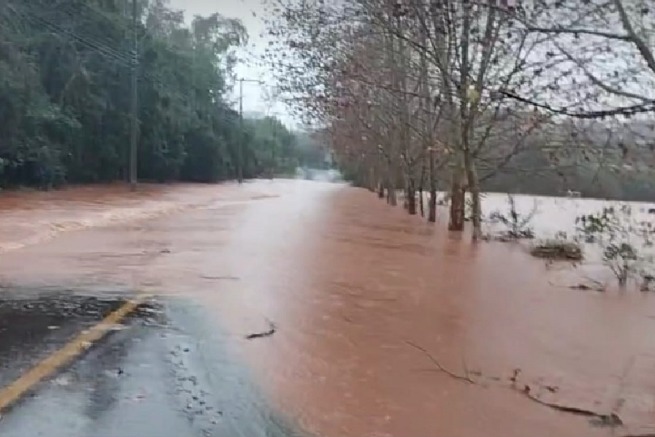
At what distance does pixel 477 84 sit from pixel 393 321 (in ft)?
27.3

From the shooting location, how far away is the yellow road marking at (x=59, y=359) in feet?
19.8

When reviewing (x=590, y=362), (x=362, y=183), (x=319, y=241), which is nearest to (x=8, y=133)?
(x=319, y=241)

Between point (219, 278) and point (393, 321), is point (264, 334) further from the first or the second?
point (219, 278)

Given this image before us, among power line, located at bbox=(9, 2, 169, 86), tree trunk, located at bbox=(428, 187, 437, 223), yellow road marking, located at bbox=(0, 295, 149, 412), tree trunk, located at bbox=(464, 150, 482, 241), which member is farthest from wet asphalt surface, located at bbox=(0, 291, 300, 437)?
power line, located at bbox=(9, 2, 169, 86)

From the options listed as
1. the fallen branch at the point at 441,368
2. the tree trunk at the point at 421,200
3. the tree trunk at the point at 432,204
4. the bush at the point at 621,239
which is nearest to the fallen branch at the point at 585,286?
the bush at the point at 621,239

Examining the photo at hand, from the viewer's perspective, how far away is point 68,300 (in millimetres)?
10133

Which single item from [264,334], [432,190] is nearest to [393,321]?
[264,334]

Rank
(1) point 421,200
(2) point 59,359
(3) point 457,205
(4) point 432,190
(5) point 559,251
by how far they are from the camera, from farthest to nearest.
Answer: (1) point 421,200
(4) point 432,190
(3) point 457,205
(5) point 559,251
(2) point 59,359

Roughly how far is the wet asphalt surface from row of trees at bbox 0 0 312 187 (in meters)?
27.5

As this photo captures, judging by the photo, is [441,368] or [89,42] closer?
[441,368]

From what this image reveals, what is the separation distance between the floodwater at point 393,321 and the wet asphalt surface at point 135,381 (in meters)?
0.30

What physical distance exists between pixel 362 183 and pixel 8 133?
44.7 metres

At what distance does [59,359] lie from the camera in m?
7.06

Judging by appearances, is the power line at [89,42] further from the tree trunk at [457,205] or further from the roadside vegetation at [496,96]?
the tree trunk at [457,205]
